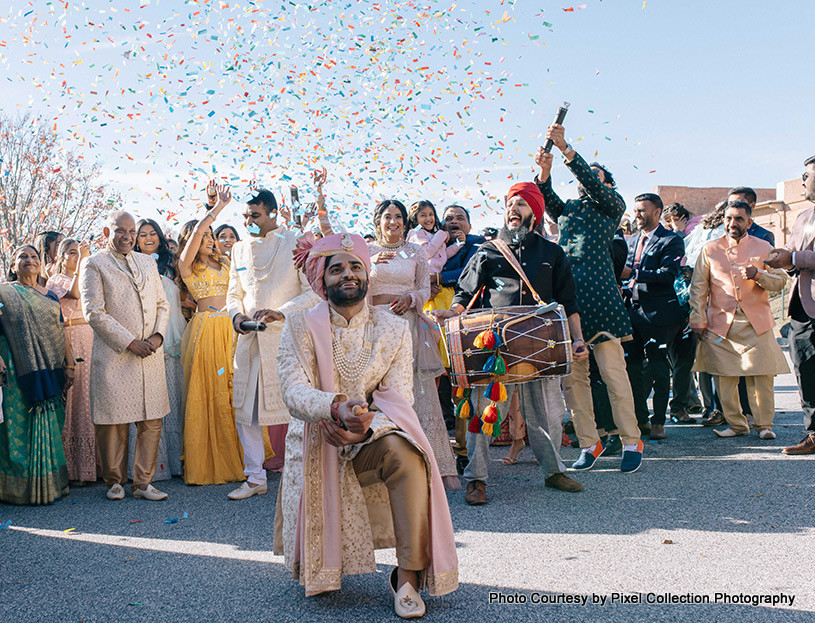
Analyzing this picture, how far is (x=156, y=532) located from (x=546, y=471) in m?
2.90

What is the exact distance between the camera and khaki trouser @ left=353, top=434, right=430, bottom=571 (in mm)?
3178

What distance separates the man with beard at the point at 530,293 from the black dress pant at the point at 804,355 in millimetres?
2414

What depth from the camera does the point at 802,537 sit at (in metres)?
3.99

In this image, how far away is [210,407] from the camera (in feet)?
21.6

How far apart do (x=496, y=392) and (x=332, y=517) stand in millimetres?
1877

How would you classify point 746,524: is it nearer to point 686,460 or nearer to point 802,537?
point 802,537

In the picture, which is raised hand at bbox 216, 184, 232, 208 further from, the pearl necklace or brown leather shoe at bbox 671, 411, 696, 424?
brown leather shoe at bbox 671, 411, 696, 424

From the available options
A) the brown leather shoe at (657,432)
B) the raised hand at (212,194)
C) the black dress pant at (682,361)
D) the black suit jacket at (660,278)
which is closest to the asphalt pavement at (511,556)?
the brown leather shoe at (657,432)

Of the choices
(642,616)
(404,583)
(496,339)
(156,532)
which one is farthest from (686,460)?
(156,532)

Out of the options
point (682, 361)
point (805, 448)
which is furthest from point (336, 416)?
point (682, 361)

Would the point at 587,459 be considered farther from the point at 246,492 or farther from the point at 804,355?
the point at 246,492

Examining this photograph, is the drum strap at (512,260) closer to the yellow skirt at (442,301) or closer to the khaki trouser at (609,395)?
the khaki trouser at (609,395)

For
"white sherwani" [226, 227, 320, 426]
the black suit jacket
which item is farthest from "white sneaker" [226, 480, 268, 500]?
the black suit jacket

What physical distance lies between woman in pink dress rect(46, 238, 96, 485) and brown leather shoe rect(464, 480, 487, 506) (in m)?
3.69
